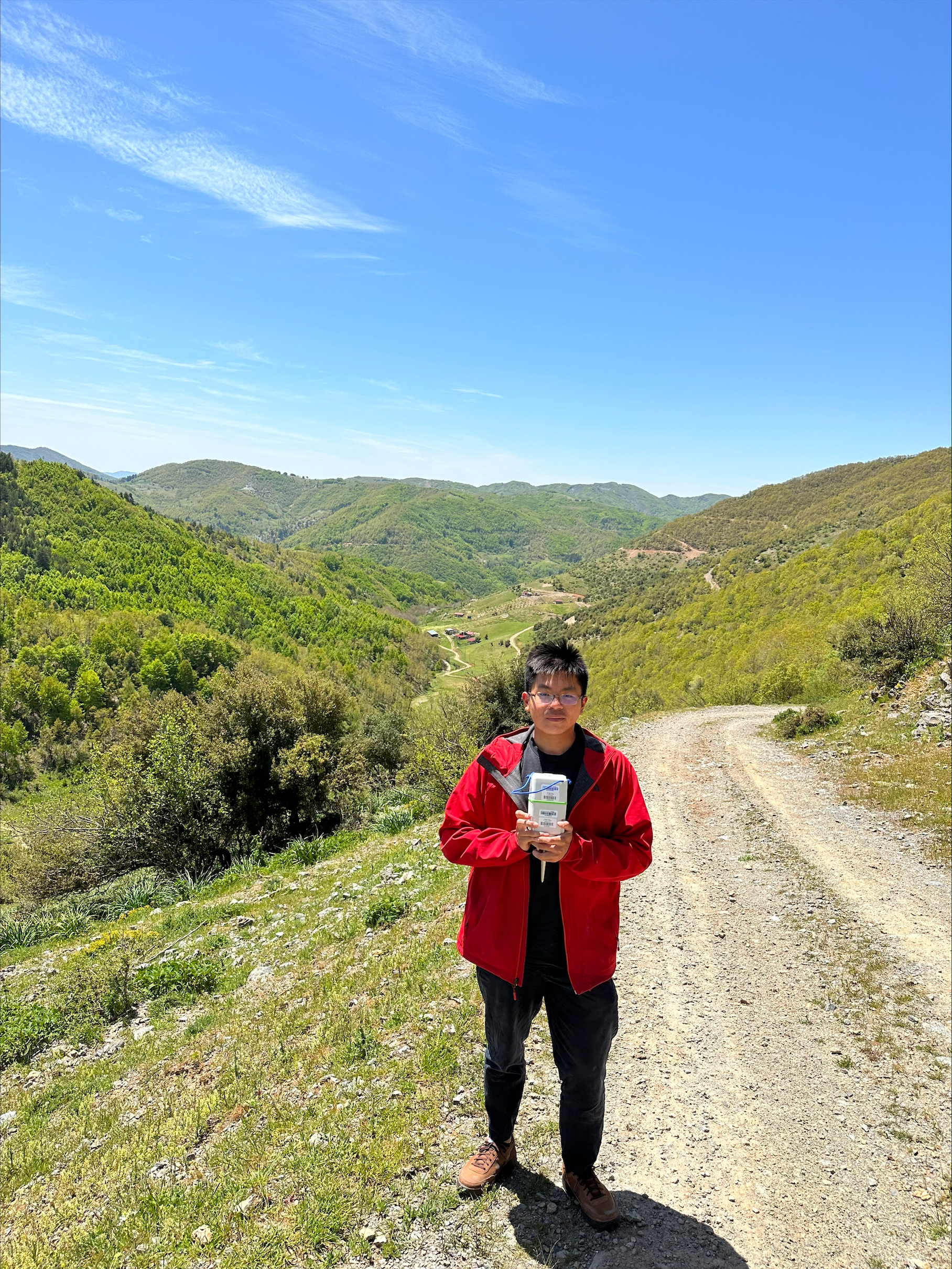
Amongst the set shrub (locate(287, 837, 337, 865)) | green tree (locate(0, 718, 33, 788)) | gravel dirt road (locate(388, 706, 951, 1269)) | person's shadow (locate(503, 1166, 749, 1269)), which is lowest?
green tree (locate(0, 718, 33, 788))

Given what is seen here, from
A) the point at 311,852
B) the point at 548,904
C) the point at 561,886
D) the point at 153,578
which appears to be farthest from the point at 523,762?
the point at 153,578

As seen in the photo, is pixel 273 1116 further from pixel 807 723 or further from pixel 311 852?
pixel 807 723

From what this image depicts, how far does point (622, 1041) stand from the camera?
5695mm

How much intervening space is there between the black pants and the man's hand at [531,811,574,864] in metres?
0.95

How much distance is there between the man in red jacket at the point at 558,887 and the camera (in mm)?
3117

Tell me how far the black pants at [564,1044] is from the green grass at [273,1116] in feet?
3.17

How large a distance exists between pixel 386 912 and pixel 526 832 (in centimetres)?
694

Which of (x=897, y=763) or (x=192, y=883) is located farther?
(x=897, y=763)

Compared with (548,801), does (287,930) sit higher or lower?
lower

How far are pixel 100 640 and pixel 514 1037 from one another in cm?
12307

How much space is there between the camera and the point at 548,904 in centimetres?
330

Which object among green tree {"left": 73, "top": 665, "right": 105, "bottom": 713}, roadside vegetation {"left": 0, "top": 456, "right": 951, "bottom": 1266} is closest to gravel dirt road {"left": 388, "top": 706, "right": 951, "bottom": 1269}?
roadside vegetation {"left": 0, "top": 456, "right": 951, "bottom": 1266}

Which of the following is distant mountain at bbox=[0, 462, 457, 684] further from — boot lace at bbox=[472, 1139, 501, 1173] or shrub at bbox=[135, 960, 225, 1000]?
boot lace at bbox=[472, 1139, 501, 1173]

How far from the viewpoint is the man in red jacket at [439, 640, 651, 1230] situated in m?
3.12
